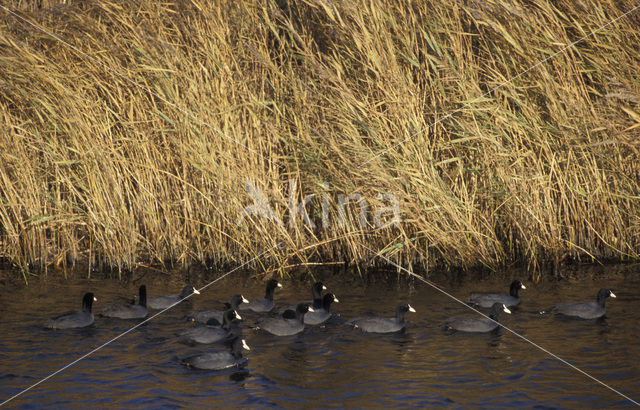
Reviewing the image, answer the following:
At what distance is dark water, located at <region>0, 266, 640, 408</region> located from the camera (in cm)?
788

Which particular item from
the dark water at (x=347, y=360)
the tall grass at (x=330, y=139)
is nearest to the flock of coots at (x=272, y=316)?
the dark water at (x=347, y=360)

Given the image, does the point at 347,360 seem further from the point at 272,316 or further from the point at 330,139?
the point at 330,139

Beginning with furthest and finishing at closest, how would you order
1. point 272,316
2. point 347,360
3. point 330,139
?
1. point 330,139
2. point 272,316
3. point 347,360

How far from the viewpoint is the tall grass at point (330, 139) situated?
12203mm

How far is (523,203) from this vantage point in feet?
40.1

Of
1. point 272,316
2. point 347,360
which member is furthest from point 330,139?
point 347,360

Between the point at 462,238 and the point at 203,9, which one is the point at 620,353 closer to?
the point at 462,238

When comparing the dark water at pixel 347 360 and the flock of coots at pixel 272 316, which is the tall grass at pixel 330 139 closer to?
the dark water at pixel 347 360

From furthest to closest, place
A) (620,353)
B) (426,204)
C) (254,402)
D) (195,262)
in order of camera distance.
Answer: (195,262)
(426,204)
(620,353)
(254,402)

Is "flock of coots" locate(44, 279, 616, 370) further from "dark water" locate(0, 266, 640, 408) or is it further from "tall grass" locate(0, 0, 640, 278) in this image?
"tall grass" locate(0, 0, 640, 278)

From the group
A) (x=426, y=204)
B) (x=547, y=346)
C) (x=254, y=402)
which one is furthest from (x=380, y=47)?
(x=254, y=402)

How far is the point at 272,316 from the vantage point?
1056 cm

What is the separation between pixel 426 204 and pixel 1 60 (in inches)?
259

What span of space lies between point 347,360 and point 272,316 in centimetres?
185
